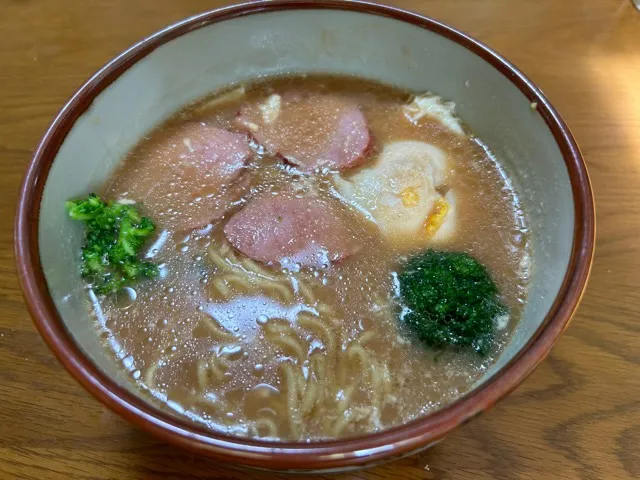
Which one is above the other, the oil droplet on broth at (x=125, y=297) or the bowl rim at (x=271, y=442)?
the bowl rim at (x=271, y=442)

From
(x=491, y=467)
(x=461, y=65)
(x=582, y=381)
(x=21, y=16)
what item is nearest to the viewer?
(x=491, y=467)

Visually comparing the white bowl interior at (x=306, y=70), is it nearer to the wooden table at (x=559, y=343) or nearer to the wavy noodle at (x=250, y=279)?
the wooden table at (x=559, y=343)

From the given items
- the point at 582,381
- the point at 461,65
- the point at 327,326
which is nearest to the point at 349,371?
the point at 327,326

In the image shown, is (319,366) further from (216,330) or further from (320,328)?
(216,330)

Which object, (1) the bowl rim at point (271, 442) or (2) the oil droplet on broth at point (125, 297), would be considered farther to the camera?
(2) the oil droplet on broth at point (125, 297)

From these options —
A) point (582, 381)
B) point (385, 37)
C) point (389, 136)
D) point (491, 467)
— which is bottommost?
point (491, 467)

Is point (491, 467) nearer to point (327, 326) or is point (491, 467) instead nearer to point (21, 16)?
point (327, 326)

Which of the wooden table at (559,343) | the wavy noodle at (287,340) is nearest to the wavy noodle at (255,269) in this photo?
the wavy noodle at (287,340)

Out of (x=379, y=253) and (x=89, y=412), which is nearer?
→ (x=89, y=412)
